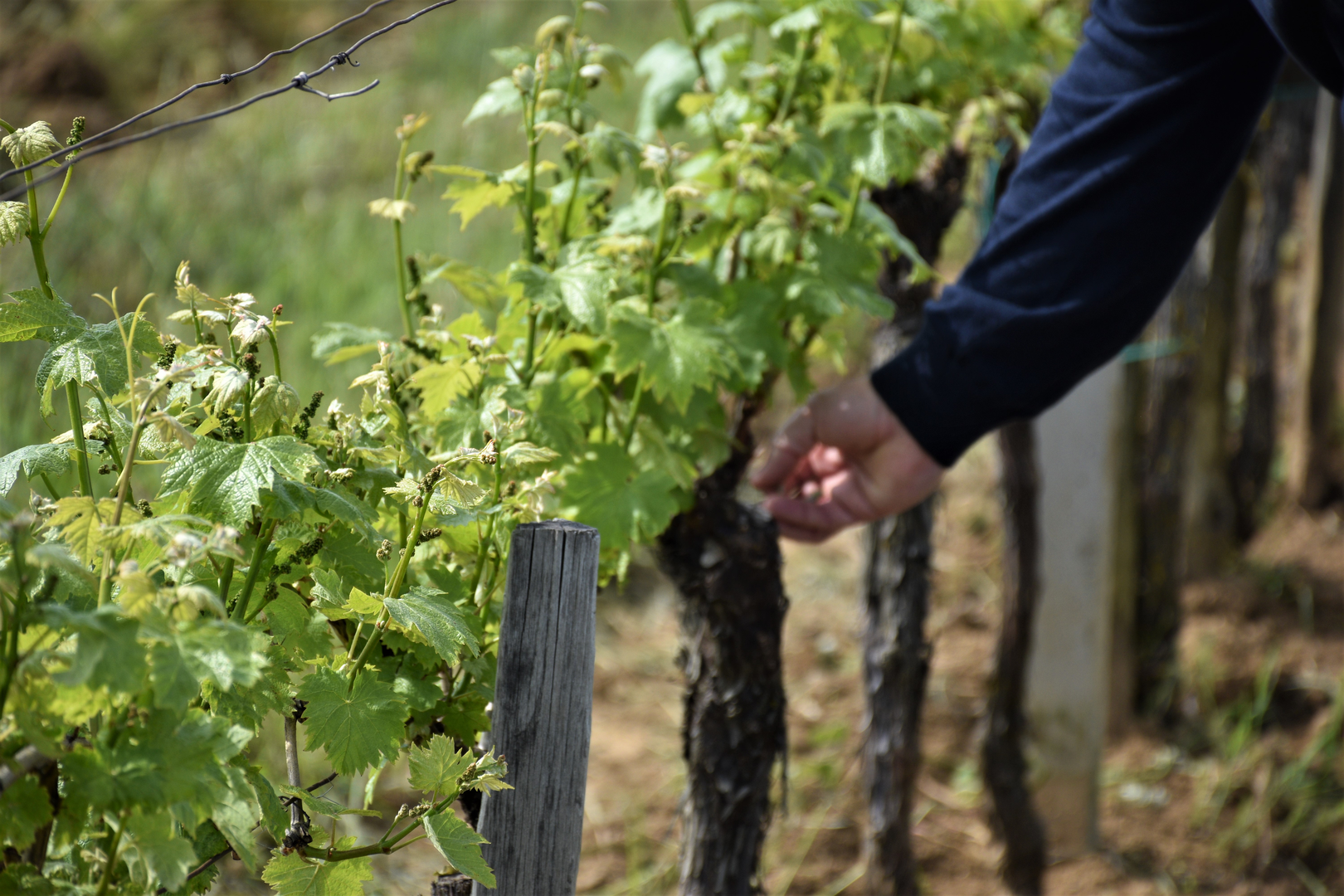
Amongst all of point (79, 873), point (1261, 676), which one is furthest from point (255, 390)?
point (1261, 676)

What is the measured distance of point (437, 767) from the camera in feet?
2.85

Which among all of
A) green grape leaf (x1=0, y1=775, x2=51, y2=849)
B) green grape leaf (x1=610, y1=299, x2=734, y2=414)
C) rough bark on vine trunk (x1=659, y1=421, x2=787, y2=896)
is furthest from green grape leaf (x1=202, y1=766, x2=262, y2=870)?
rough bark on vine trunk (x1=659, y1=421, x2=787, y2=896)

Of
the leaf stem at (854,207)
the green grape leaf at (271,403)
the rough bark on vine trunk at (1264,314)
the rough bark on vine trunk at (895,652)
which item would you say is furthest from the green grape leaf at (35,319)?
the rough bark on vine trunk at (1264,314)

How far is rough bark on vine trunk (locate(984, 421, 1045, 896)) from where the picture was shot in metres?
2.64

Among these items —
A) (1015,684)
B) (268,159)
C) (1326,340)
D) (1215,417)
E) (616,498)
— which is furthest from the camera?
(268,159)

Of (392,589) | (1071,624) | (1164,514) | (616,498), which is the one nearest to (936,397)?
(616,498)

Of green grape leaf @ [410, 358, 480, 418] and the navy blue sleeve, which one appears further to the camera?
the navy blue sleeve

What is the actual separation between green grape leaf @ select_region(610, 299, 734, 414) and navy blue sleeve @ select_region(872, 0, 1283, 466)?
554 mm

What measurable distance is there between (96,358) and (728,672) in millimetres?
1051

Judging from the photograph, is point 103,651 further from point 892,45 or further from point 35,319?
point 892,45

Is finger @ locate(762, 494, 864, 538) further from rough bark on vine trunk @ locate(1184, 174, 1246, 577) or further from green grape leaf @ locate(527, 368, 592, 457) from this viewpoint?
rough bark on vine trunk @ locate(1184, 174, 1246, 577)

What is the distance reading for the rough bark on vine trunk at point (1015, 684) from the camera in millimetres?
2641

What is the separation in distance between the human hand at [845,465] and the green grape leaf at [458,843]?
3.22 feet

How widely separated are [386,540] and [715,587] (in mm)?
781
